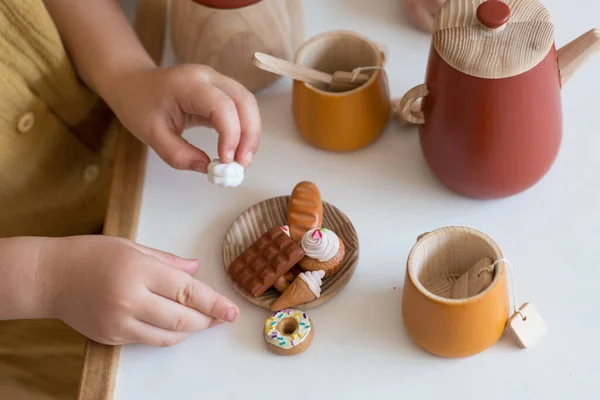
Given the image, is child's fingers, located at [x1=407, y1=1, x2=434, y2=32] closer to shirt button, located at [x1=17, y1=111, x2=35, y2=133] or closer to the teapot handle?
the teapot handle

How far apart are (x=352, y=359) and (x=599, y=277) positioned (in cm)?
21

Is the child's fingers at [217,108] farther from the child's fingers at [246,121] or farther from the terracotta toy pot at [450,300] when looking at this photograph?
the terracotta toy pot at [450,300]

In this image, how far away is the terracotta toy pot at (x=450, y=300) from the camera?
0.48m

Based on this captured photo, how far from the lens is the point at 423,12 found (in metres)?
0.72

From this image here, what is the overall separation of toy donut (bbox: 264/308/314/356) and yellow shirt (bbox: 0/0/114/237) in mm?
353

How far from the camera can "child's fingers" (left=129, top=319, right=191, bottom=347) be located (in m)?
0.55

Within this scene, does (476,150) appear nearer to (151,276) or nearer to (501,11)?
(501,11)

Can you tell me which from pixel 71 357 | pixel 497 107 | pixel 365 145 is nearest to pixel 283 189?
pixel 365 145

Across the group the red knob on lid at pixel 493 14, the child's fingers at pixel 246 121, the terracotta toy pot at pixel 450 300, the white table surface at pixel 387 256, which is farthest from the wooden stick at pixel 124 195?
the red knob on lid at pixel 493 14

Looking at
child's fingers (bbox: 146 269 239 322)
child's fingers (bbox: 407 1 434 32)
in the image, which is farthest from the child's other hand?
child's fingers (bbox: 407 1 434 32)

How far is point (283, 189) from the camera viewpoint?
2.12 ft

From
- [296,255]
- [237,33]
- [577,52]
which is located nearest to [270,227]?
[296,255]

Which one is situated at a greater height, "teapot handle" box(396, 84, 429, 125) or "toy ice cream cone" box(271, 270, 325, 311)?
"teapot handle" box(396, 84, 429, 125)

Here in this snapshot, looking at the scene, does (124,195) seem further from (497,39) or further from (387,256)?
(497,39)
